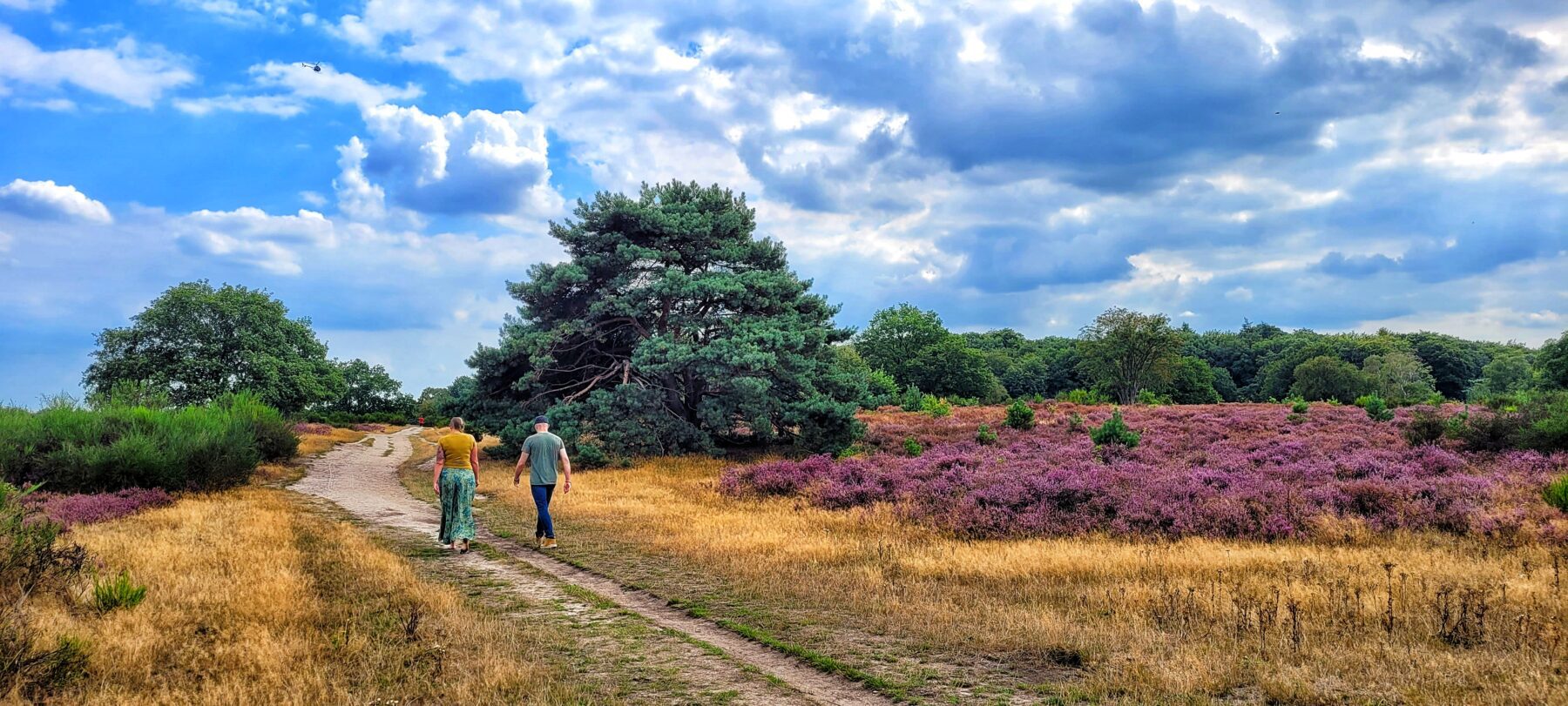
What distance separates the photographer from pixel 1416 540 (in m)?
12.1

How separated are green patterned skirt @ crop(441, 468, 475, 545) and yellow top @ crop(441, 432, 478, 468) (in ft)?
0.36

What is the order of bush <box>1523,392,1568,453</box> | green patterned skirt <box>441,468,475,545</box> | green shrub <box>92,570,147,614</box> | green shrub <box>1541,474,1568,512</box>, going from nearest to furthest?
green shrub <box>92,570,147,614</box> < green shrub <box>1541,474,1568,512</box> < green patterned skirt <box>441,468,475,545</box> < bush <box>1523,392,1568,453</box>

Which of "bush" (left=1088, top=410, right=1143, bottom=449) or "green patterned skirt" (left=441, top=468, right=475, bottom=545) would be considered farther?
"bush" (left=1088, top=410, right=1143, bottom=449)

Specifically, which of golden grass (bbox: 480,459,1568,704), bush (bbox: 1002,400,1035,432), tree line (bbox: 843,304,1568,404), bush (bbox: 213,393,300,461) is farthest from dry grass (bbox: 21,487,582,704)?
tree line (bbox: 843,304,1568,404)

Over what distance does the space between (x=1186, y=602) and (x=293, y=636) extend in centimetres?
907

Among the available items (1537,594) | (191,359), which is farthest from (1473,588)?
(191,359)

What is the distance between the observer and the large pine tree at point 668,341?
27.8 meters

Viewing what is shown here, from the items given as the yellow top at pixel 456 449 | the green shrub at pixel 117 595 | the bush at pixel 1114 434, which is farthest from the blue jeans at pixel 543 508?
the bush at pixel 1114 434

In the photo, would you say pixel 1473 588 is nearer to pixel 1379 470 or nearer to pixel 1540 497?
pixel 1540 497

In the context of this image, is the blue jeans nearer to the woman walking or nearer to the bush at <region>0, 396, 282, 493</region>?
the woman walking

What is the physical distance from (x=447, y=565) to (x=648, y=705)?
6.94 metres

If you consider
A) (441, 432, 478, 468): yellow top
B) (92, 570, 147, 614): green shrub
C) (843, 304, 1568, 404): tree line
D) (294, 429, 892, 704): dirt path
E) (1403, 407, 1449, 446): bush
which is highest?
(843, 304, 1568, 404): tree line

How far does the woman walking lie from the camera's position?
13.2 meters

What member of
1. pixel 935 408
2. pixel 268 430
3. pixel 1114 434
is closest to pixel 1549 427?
pixel 1114 434
